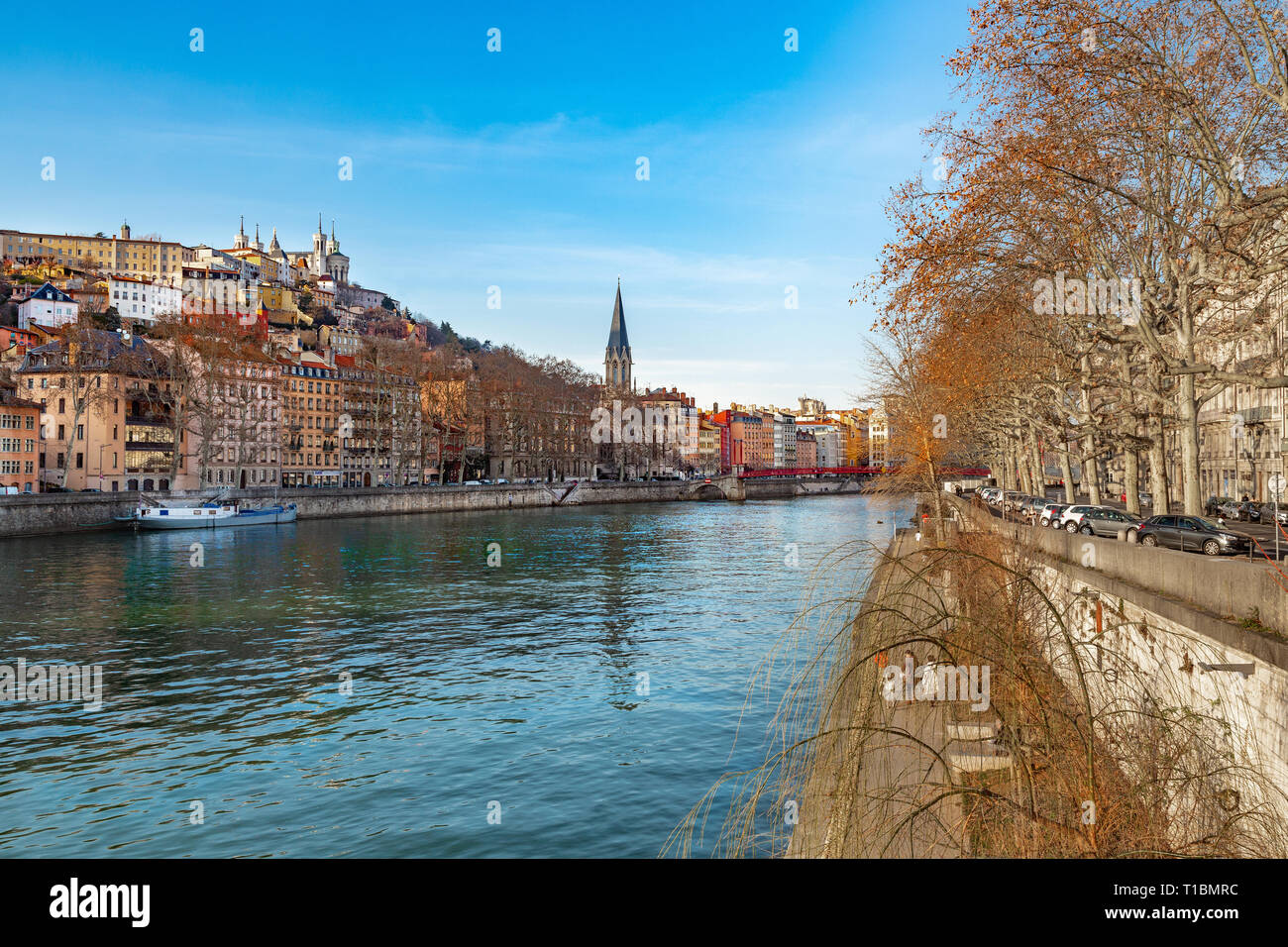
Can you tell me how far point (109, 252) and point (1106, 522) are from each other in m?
189

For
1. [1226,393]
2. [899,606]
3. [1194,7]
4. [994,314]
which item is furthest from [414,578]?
[1226,393]

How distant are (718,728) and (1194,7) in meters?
16.2

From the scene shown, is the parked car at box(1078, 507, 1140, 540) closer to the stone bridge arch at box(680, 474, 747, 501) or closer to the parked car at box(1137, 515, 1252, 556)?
the parked car at box(1137, 515, 1252, 556)

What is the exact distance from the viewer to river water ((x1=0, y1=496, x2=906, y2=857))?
1096 cm

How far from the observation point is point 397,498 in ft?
264

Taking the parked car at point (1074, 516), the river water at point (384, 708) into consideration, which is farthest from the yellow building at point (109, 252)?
the parked car at point (1074, 516)

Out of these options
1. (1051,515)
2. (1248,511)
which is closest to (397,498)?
(1051,515)

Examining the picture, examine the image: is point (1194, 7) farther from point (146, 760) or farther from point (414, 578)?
point (414, 578)

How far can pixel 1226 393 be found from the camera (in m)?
53.7

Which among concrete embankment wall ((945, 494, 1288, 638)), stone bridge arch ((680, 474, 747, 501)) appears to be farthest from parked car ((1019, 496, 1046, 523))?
stone bridge arch ((680, 474, 747, 501))

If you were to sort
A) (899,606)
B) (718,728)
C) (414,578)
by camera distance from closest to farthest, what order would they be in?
(899,606)
(718,728)
(414,578)

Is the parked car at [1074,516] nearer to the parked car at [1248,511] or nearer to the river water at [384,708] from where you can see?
the river water at [384,708]

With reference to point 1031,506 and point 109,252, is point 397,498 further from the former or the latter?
point 109,252

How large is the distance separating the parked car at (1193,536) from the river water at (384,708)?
8.64 m
